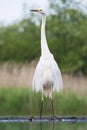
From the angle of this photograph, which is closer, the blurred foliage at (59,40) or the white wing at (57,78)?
the white wing at (57,78)

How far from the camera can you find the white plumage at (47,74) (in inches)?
488

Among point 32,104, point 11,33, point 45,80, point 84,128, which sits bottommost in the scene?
point 11,33

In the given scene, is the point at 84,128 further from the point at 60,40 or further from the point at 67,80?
the point at 60,40

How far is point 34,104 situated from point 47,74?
6179 millimetres

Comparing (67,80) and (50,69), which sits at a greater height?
(50,69)

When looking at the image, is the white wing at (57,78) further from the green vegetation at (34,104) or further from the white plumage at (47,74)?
the green vegetation at (34,104)

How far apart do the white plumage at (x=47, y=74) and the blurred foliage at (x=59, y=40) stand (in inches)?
474

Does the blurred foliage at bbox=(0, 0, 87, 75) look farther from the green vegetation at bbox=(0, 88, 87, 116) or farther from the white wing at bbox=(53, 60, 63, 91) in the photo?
the white wing at bbox=(53, 60, 63, 91)

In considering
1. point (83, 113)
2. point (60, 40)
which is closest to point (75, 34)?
point (60, 40)

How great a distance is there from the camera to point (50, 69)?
40.7 ft

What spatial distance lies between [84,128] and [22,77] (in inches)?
270

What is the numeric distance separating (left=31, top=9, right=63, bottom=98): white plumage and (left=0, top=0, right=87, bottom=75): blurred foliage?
1205 cm

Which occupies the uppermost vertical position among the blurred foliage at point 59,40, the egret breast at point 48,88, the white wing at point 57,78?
the white wing at point 57,78

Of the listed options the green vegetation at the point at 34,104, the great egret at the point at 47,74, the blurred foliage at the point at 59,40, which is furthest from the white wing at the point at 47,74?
the blurred foliage at the point at 59,40
